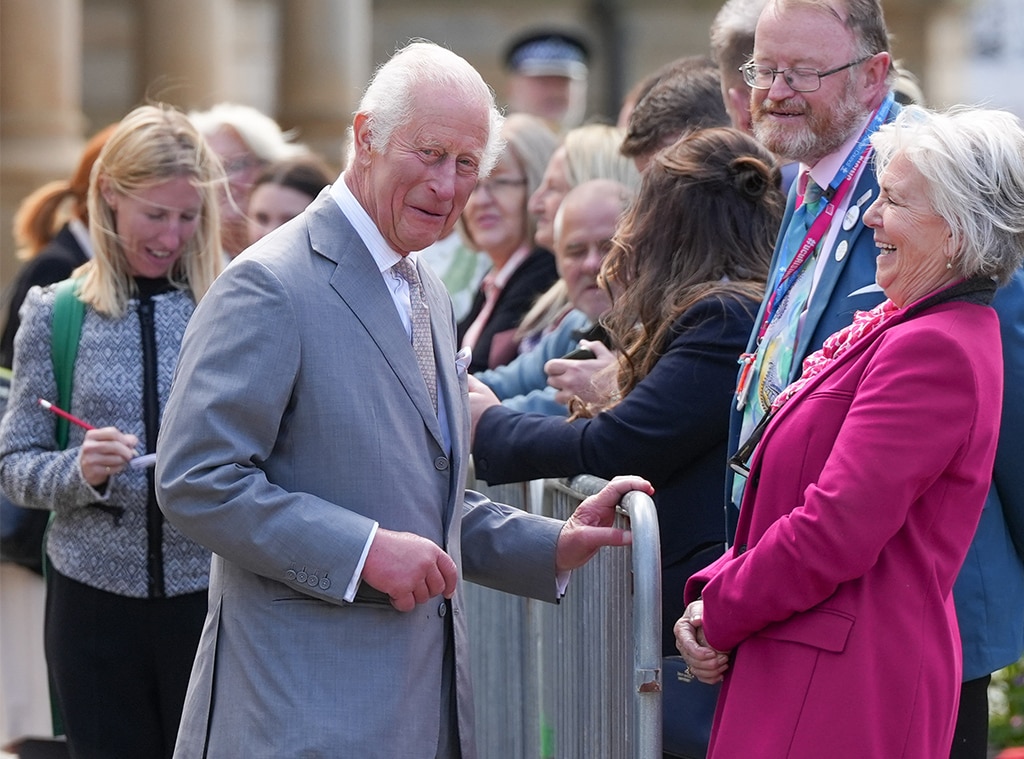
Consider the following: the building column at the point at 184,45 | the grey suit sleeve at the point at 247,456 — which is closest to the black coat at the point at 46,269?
the grey suit sleeve at the point at 247,456

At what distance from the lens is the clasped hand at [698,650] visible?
9.25 ft

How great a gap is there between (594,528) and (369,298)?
70 centimetres

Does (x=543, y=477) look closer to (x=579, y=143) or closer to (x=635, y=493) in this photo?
(x=635, y=493)

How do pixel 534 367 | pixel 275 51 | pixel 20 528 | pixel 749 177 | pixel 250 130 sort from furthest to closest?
pixel 275 51
pixel 250 130
pixel 534 367
pixel 20 528
pixel 749 177

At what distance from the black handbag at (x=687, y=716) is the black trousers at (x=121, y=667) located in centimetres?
135

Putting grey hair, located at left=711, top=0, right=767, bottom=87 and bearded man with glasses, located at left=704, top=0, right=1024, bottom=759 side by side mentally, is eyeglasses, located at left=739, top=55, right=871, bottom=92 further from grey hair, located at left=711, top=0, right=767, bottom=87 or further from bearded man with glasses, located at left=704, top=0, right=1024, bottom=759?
grey hair, located at left=711, top=0, right=767, bottom=87

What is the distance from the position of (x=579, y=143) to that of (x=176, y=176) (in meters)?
1.55

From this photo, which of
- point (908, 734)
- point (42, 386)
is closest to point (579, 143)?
point (42, 386)

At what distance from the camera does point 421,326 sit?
306 cm

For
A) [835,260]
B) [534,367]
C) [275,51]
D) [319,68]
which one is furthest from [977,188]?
[275,51]

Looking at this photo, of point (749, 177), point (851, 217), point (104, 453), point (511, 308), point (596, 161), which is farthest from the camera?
point (511, 308)

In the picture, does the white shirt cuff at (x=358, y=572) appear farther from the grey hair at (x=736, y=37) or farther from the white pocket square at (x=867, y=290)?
the grey hair at (x=736, y=37)

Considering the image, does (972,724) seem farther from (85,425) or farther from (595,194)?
(85,425)

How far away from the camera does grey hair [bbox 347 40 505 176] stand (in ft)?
9.57
